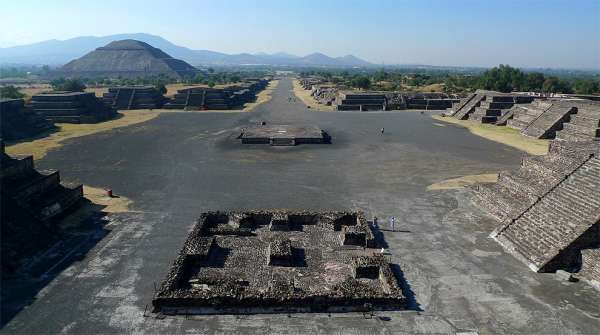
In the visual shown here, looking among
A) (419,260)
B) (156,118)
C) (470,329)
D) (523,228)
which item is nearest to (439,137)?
(523,228)

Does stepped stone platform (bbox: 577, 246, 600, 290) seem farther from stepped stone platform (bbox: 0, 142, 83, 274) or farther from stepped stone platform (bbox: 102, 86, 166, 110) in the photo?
stepped stone platform (bbox: 102, 86, 166, 110)

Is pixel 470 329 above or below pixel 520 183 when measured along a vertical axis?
below

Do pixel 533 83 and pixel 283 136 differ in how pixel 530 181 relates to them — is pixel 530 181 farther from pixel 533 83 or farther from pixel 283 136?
pixel 533 83

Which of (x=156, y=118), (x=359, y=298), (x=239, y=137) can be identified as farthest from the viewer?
(x=156, y=118)

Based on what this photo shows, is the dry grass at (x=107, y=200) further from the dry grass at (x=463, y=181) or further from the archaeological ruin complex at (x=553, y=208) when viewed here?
the archaeological ruin complex at (x=553, y=208)

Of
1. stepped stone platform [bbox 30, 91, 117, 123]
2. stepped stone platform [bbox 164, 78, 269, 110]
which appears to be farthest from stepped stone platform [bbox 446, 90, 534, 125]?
stepped stone platform [bbox 30, 91, 117, 123]

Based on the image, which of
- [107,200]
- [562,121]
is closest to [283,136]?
[107,200]

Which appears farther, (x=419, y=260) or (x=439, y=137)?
(x=439, y=137)

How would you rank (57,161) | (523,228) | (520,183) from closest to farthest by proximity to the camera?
(523,228) < (520,183) < (57,161)

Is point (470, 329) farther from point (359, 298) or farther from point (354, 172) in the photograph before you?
point (354, 172)
